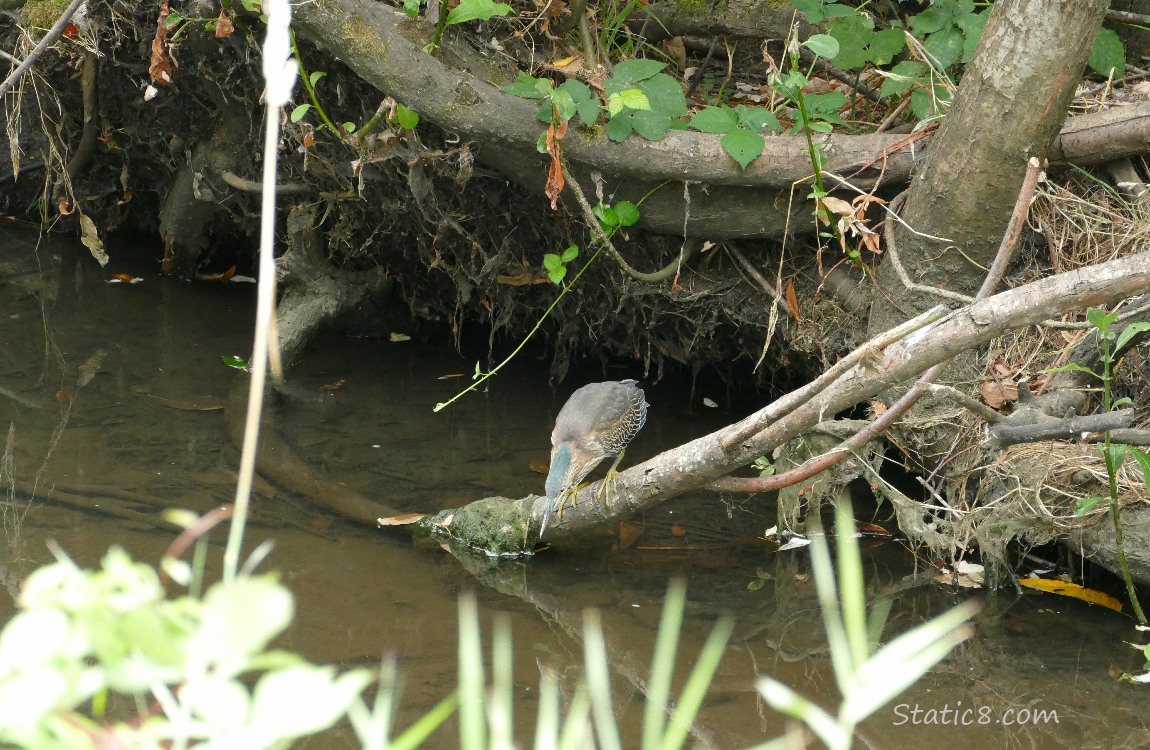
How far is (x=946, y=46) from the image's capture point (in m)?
3.96

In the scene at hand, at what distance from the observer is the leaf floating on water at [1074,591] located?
3463mm

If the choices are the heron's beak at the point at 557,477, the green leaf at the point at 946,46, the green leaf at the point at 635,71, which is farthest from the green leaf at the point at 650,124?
the heron's beak at the point at 557,477

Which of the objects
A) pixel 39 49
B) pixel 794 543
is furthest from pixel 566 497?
pixel 39 49

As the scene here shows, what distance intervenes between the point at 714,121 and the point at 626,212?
0.52 meters

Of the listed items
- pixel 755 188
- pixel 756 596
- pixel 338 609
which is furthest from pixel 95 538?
pixel 755 188

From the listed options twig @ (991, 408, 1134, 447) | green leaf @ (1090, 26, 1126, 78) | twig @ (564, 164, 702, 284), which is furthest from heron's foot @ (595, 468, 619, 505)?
green leaf @ (1090, 26, 1126, 78)

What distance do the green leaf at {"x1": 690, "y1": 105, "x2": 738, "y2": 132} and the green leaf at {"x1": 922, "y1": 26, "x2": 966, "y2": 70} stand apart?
0.84m

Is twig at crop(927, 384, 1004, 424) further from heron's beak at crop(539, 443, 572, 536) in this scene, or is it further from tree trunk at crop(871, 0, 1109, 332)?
heron's beak at crop(539, 443, 572, 536)

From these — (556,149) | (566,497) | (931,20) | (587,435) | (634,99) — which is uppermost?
(931,20)

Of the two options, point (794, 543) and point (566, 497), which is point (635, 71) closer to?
point (566, 497)

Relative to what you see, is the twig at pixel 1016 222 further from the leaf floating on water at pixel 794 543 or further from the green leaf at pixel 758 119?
the leaf floating on water at pixel 794 543

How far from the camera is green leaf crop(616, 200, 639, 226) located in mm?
4148

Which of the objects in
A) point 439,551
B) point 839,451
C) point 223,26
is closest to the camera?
point 839,451

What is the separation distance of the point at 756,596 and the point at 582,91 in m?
2.04
